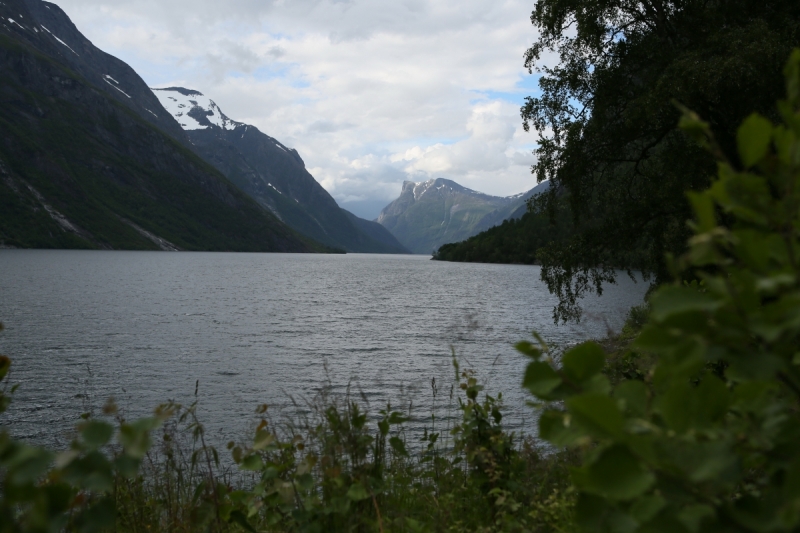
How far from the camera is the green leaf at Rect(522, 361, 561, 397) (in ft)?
4.55

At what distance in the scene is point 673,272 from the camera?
1.14 metres

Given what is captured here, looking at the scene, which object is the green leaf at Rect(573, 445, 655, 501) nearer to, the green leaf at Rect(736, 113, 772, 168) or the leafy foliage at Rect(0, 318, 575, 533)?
the green leaf at Rect(736, 113, 772, 168)

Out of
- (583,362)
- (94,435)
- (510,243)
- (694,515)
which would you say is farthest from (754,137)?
(510,243)

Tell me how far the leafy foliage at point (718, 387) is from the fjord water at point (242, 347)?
11.0 ft

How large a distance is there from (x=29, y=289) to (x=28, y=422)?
44732 millimetres

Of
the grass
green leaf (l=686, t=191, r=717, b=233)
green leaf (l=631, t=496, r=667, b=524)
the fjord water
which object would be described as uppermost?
green leaf (l=686, t=191, r=717, b=233)

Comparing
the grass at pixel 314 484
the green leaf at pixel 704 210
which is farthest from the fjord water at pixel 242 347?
the green leaf at pixel 704 210

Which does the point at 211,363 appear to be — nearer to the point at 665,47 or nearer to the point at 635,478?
the point at 665,47

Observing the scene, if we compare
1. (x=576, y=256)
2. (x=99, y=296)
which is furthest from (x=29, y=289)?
(x=576, y=256)

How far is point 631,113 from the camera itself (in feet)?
53.6

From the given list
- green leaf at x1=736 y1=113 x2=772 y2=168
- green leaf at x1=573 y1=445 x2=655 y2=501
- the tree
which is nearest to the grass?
green leaf at x1=573 y1=445 x2=655 y2=501

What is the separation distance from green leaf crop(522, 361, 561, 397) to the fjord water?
3.08 m

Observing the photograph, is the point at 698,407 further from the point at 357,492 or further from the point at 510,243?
the point at 510,243

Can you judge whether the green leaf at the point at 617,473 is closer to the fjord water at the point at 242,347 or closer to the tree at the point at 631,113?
the fjord water at the point at 242,347
